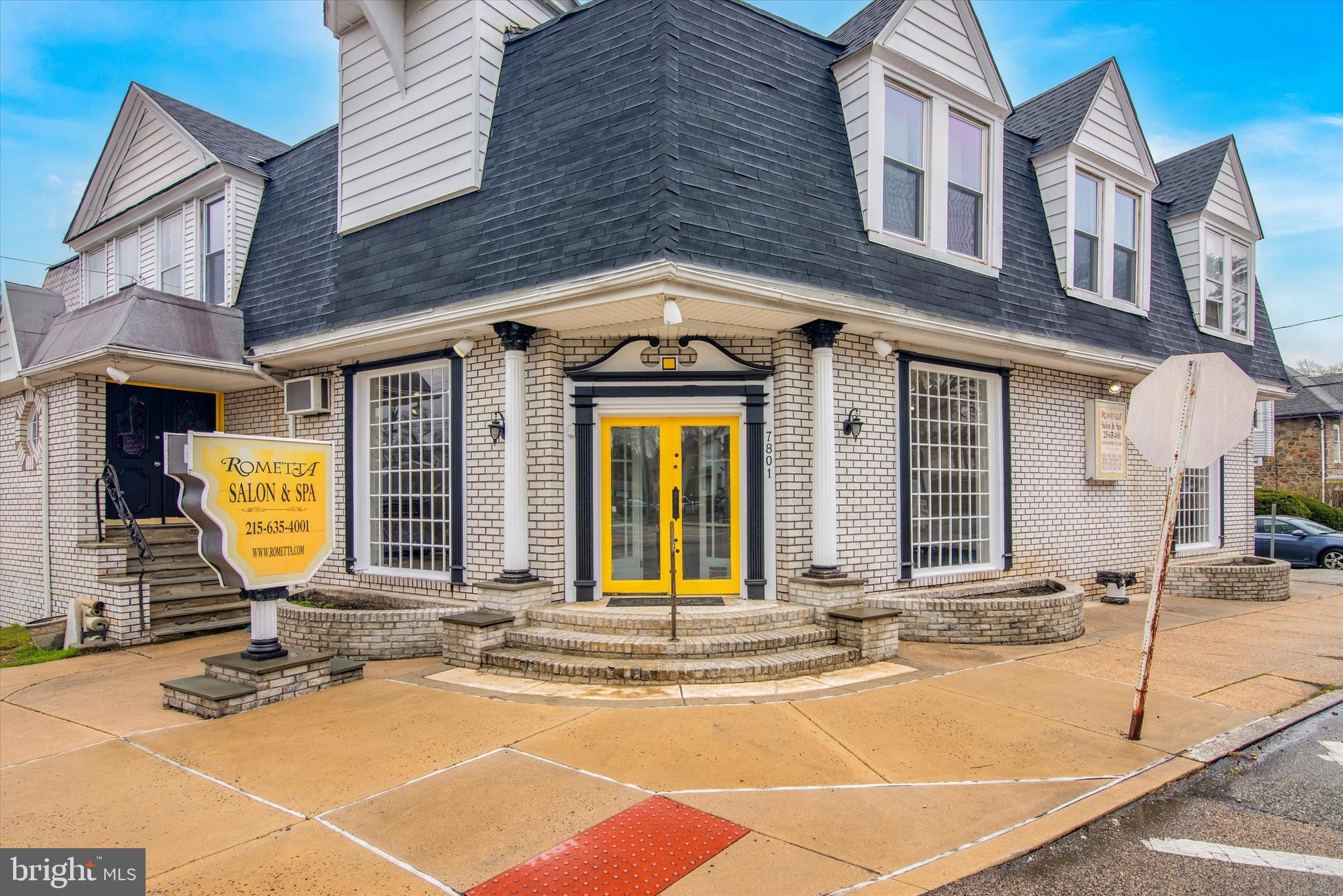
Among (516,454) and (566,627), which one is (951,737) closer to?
(566,627)

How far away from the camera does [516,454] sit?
774cm

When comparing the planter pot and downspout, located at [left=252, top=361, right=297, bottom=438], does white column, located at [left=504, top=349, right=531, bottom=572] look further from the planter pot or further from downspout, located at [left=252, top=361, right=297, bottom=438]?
the planter pot

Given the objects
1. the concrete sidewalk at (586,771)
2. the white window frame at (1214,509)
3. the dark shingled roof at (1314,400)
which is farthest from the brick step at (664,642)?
the dark shingled roof at (1314,400)

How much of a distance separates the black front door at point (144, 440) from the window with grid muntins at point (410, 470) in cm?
370

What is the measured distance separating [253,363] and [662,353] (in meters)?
6.24

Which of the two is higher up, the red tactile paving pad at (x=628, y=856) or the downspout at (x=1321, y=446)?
the downspout at (x=1321, y=446)

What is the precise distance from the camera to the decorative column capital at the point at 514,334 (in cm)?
762

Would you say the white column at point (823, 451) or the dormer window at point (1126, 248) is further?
the dormer window at point (1126, 248)

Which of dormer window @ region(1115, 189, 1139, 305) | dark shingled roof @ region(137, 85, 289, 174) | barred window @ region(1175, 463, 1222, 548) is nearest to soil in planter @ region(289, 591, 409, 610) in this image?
dark shingled roof @ region(137, 85, 289, 174)

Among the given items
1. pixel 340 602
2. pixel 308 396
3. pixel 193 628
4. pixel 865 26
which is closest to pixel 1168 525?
pixel 865 26

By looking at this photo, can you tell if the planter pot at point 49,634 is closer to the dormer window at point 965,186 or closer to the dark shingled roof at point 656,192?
the dark shingled roof at point 656,192

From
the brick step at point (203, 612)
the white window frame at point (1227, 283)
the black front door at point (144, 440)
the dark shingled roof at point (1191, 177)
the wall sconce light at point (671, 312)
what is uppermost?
the dark shingled roof at point (1191, 177)

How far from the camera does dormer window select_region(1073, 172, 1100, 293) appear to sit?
10.8 meters

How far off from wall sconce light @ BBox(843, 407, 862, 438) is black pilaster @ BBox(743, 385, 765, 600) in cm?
94
